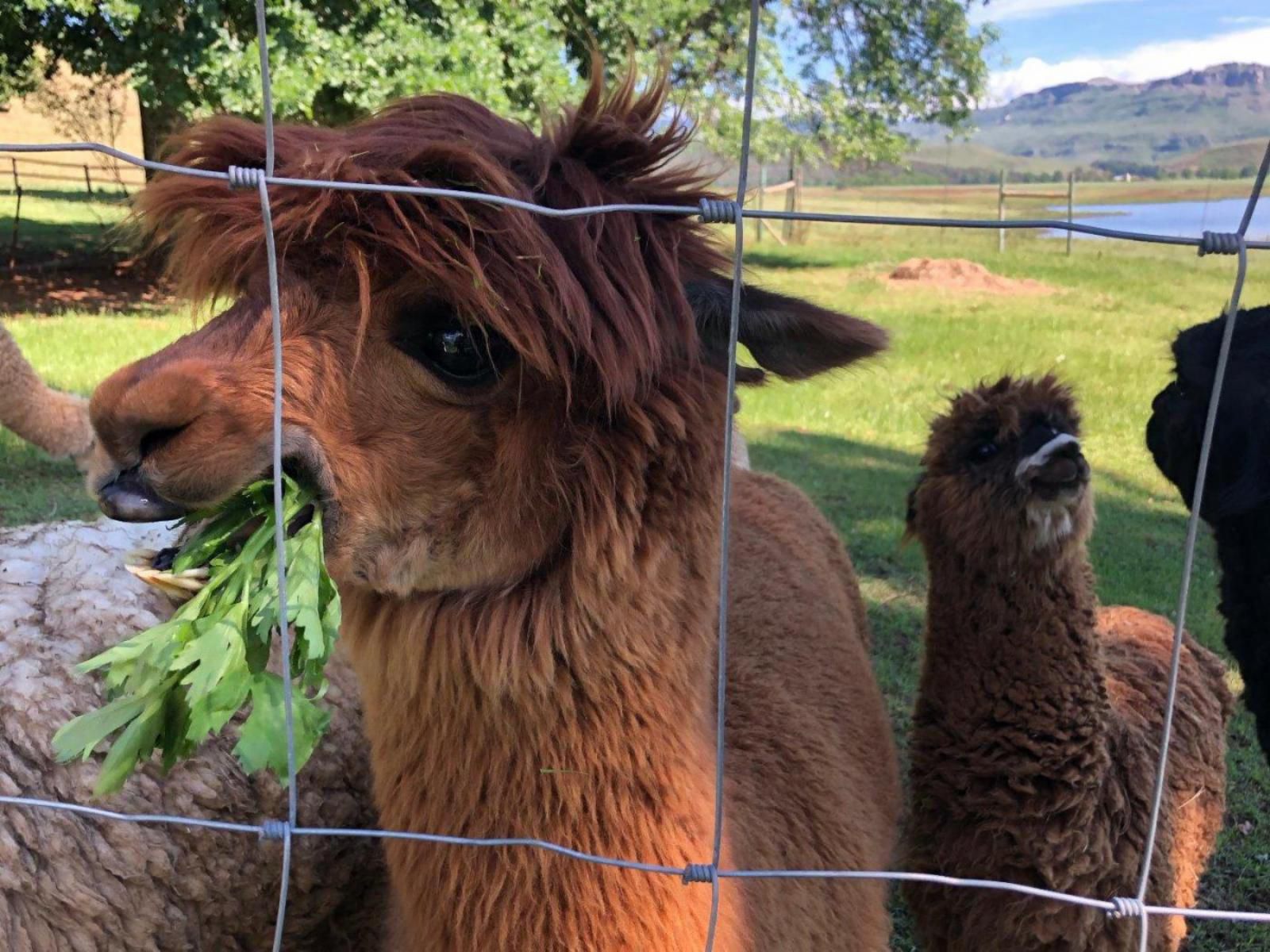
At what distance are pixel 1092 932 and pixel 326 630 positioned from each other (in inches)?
73.4

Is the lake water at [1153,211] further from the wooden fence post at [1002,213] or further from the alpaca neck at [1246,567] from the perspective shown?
the alpaca neck at [1246,567]

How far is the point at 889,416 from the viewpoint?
29.9 ft

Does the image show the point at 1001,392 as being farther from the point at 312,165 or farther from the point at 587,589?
the point at 312,165

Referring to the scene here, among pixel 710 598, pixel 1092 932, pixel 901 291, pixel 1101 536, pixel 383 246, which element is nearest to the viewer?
pixel 383 246

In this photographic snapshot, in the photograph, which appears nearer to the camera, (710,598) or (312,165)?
(312,165)

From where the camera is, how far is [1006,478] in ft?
8.85

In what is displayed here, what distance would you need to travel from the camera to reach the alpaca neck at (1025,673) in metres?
2.50

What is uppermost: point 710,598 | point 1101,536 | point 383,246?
point 383,246

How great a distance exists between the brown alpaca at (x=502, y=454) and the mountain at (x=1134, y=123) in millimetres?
33338

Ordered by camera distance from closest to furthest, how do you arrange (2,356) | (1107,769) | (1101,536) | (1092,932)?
(1092,932) < (1107,769) < (2,356) < (1101,536)

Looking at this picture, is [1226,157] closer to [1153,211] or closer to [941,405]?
[1153,211]

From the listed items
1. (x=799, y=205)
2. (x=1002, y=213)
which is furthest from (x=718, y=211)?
(x=799, y=205)

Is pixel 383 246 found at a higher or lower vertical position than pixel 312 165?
lower

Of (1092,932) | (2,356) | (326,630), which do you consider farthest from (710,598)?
(2,356)
